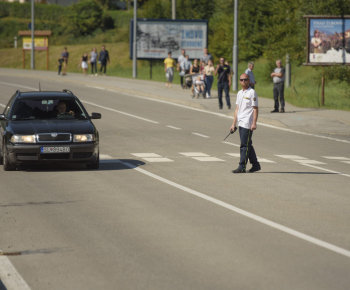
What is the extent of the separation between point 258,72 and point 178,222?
48652 mm

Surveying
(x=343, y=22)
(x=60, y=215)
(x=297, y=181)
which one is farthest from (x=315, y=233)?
(x=343, y=22)

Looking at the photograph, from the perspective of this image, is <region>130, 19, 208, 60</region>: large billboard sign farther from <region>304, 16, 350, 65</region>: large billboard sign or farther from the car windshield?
the car windshield

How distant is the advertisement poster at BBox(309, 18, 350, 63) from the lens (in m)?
30.1

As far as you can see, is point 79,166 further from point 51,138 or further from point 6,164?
point 6,164

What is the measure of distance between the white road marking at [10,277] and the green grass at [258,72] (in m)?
24.3

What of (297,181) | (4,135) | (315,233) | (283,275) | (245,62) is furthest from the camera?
(245,62)

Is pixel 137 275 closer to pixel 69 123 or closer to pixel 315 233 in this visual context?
pixel 315 233

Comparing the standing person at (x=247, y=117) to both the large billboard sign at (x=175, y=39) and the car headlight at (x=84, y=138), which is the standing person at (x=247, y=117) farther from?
the large billboard sign at (x=175, y=39)

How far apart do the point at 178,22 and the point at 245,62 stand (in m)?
13.5

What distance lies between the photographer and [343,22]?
3000cm

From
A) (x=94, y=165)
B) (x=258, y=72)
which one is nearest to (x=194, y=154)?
(x=94, y=165)

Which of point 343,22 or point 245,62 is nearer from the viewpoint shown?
point 343,22

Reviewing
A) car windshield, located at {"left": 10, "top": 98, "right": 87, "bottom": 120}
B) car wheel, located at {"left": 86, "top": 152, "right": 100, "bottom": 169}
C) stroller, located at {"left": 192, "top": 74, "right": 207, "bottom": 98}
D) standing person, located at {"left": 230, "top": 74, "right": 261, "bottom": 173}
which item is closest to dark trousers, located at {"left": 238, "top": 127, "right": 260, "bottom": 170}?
standing person, located at {"left": 230, "top": 74, "right": 261, "bottom": 173}

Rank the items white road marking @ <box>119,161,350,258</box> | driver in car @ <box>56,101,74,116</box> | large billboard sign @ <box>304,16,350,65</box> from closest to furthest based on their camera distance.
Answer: white road marking @ <box>119,161,350,258</box> < driver in car @ <box>56,101,74,116</box> < large billboard sign @ <box>304,16,350,65</box>
